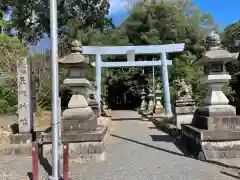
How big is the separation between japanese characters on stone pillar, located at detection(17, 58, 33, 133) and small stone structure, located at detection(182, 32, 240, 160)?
187 inches

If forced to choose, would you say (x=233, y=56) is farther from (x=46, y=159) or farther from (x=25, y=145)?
(x=25, y=145)

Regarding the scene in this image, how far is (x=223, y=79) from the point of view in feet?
24.7

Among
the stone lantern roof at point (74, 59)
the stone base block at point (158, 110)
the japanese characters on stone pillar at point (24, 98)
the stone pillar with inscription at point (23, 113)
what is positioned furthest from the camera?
the stone base block at point (158, 110)

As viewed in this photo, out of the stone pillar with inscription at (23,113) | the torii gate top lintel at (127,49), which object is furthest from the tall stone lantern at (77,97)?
the torii gate top lintel at (127,49)

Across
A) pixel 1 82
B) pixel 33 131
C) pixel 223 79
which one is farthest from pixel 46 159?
pixel 1 82

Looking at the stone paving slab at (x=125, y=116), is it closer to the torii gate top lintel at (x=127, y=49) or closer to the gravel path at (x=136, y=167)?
the torii gate top lintel at (x=127, y=49)

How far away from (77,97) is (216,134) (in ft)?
12.1

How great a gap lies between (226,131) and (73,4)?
2795cm

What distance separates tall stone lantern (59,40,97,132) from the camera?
294 inches

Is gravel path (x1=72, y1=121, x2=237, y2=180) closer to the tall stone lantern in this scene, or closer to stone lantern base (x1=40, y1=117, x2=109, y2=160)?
stone lantern base (x1=40, y1=117, x2=109, y2=160)

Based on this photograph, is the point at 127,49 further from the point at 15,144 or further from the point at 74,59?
the point at 15,144

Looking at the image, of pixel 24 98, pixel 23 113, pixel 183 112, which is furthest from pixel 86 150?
pixel 183 112

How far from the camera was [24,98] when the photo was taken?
8.92 meters

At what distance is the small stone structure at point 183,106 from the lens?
12.6m
